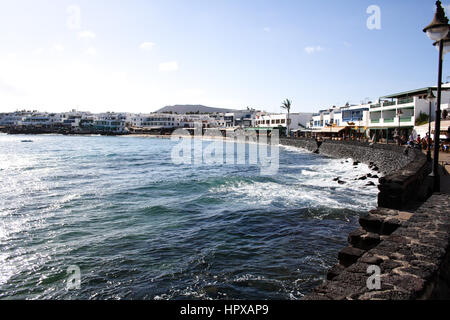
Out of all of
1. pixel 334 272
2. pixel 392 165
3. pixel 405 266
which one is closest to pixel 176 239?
pixel 334 272

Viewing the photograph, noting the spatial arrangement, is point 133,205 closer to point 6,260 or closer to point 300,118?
point 6,260

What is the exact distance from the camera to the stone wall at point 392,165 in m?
9.17

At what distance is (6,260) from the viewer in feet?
28.7

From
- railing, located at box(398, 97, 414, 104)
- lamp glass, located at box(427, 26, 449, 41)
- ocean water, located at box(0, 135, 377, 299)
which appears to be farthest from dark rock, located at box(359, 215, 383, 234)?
railing, located at box(398, 97, 414, 104)

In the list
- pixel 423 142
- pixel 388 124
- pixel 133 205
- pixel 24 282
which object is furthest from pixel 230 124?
pixel 24 282

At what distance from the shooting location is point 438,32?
809 cm

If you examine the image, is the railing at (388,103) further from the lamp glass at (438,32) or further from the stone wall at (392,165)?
the lamp glass at (438,32)

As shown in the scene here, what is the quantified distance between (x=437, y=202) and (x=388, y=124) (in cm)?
3792

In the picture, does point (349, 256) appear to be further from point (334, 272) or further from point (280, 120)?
point (280, 120)

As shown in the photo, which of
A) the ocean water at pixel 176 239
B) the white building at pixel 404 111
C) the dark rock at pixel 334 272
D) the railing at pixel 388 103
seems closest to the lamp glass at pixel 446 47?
the ocean water at pixel 176 239

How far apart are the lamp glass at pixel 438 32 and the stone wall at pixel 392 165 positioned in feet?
12.9

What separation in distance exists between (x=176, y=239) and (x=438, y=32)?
30.8ft
